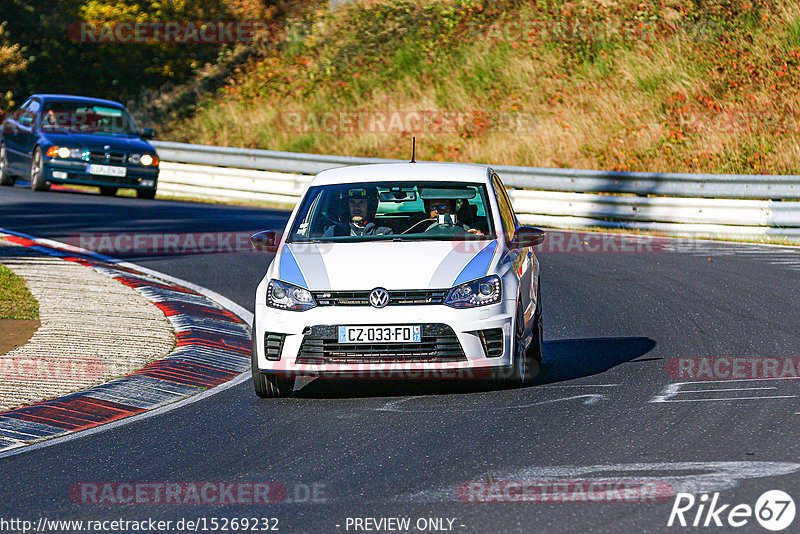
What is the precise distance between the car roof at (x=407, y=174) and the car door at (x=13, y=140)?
52.6 feet

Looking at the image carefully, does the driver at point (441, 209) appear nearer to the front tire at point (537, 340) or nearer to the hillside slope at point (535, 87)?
the front tire at point (537, 340)

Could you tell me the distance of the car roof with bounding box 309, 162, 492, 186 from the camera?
976 cm

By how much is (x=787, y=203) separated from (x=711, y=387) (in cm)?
990

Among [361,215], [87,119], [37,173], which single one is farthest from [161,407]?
[87,119]

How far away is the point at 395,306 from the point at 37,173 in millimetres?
17006

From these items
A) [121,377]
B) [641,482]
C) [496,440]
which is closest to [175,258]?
[121,377]

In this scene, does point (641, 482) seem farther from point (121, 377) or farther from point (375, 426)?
point (121, 377)

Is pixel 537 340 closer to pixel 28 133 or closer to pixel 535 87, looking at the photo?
pixel 28 133

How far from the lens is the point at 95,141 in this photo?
2338cm

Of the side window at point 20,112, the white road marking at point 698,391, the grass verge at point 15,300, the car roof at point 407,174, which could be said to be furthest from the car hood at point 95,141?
the white road marking at point 698,391

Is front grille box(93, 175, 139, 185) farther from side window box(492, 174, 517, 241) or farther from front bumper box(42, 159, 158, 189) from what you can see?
side window box(492, 174, 517, 241)

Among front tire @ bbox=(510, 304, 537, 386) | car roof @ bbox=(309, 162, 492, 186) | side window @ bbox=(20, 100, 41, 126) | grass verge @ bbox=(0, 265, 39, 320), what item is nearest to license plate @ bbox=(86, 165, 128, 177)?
side window @ bbox=(20, 100, 41, 126)

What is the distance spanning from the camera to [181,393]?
29.5 feet

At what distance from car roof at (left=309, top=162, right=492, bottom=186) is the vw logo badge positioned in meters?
1.71
